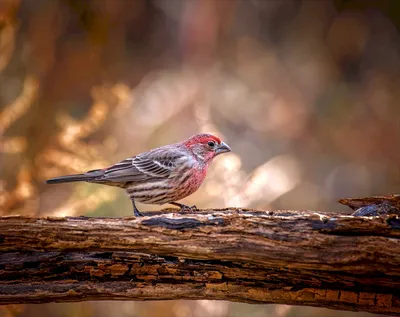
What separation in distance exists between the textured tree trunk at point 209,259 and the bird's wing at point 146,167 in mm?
1311

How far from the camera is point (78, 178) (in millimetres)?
3666

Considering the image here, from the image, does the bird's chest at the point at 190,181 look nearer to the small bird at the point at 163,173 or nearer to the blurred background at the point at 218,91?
the small bird at the point at 163,173

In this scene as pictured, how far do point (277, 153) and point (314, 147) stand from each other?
1.43 ft

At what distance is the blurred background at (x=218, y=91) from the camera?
14.4ft

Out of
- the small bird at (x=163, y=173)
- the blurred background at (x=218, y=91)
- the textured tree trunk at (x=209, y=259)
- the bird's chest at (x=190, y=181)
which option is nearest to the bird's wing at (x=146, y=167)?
the small bird at (x=163, y=173)

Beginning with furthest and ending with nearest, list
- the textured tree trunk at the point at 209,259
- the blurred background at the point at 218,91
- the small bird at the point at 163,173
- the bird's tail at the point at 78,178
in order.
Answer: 1. the blurred background at the point at 218,91
2. the small bird at the point at 163,173
3. the bird's tail at the point at 78,178
4. the textured tree trunk at the point at 209,259

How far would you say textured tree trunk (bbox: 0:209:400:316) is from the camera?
2.22 m

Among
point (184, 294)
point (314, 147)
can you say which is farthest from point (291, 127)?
point (184, 294)

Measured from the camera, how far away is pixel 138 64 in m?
6.32

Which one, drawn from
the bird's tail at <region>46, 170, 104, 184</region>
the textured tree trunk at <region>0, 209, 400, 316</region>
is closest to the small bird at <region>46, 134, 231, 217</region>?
the bird's tail at <region>46, 170, 104, 184</region>

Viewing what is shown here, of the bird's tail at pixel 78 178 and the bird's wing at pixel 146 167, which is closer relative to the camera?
the bird's tail at pixel 78 178

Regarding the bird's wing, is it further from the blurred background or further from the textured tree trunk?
the textured tree trunk

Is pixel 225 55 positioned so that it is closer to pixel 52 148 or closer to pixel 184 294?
pixel 52 148

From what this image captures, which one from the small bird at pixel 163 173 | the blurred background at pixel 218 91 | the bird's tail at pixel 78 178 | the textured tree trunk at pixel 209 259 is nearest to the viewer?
the textured tree trunk at pixel 209 259
